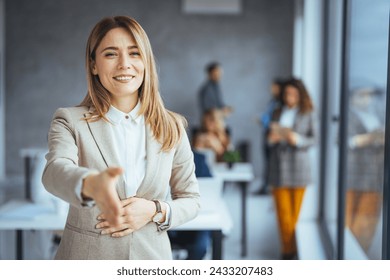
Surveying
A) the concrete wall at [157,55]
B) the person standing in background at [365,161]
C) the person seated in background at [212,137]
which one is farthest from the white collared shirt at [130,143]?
the person seated in background at [212,137]

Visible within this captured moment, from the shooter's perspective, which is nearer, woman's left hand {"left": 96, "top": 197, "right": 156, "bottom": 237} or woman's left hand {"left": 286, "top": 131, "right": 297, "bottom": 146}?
woman's left hand {"left": 96, "top": 197, "right": 156, "bottom": 237}

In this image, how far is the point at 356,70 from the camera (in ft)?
11.8

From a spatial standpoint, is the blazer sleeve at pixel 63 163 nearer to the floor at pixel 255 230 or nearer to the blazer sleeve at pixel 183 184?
the blazer sleeve at pixel 183 184

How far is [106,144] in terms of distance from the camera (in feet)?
4.34

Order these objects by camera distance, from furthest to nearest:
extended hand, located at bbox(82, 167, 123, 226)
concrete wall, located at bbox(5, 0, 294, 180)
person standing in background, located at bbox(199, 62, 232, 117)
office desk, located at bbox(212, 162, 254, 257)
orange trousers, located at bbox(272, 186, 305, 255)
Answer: person standing in background, located at bbox(199, 62, 232, 117) → orange trousers, located at bbox(272, 186, 305, 255) → office desk, located at bbox(212, 162, 254, 257) → concrete wall, located at bbox(5, 0, 294, 180) → extended hand, located at bbox(82, 167, 123, 226)

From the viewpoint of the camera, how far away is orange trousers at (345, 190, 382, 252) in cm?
357

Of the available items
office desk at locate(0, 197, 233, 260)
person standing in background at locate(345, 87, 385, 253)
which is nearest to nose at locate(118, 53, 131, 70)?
office desk at locate(0, 197, 233, 260)

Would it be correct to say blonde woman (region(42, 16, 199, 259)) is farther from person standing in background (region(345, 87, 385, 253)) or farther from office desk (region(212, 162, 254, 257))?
office desk (region(212, 162, 254, 257))

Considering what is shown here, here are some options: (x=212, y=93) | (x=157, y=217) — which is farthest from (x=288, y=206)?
(x=212, y=93)

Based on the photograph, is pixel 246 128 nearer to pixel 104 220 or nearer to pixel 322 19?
pixel 322 19

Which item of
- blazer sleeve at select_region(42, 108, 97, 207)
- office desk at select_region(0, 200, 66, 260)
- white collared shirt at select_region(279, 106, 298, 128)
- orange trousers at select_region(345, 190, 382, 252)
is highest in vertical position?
blazer sleeve at select_region(42, 108, 97, 207)

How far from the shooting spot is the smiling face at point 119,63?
1321 millimetres

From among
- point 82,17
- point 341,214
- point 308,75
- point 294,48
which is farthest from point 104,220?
point 294,48

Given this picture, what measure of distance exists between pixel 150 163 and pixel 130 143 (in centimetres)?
6
